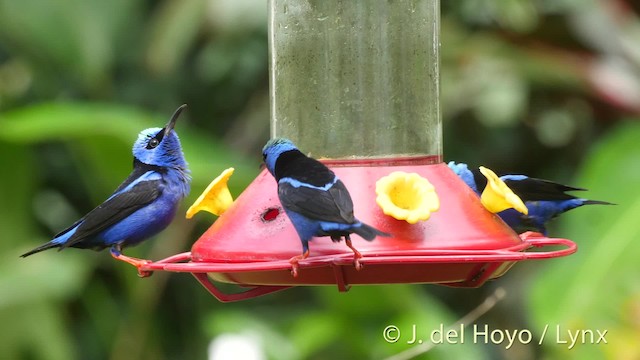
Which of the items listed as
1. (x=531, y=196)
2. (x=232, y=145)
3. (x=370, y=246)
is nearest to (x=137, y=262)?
(x=370, y=246)

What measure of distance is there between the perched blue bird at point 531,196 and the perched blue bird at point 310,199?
88 cm

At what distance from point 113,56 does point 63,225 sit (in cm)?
125

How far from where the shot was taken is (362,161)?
4160mm

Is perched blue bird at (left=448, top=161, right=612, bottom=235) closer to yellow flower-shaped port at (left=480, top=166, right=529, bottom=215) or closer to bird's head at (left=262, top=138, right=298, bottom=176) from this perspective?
yellow flower-shaped port at (left=480, top=166, right=529, bottom=215)

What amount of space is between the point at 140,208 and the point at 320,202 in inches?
47.1

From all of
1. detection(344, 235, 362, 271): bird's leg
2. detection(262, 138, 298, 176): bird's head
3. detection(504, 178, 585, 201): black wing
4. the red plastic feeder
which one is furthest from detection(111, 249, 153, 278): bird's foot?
detection(504, 178, 585, 201): black wing

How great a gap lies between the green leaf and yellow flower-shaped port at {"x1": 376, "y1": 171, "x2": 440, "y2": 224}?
192 cm

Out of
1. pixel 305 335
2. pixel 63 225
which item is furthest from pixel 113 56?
pixel 305 335

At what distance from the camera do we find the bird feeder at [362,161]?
12.2 feet

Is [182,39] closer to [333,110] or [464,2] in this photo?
[464,2]

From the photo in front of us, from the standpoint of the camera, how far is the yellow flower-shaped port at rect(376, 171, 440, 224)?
3660 mm

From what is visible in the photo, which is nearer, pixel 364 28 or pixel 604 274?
pixel 364 28

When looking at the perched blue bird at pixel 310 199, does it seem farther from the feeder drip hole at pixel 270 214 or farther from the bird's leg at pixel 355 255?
the feeder drip hole at pixel 270 214

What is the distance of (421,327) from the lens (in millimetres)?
6195
